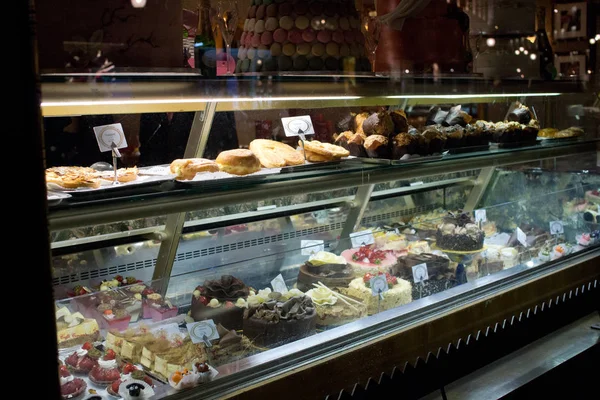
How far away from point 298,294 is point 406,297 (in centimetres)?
48

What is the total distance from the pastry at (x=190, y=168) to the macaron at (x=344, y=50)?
0.61 m

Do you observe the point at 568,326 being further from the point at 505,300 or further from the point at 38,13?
the point at 38,13

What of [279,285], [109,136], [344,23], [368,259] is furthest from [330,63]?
[368,259]

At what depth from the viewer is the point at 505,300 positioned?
2.84 meters

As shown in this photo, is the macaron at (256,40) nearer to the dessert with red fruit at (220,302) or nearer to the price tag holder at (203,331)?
the dessert with red fruit at (220,302)

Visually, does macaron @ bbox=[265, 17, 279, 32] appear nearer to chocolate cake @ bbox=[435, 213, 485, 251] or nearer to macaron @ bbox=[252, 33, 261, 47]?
macaron @ bbox=[252, 33, 261, 47]

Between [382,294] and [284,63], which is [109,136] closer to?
[284,63]

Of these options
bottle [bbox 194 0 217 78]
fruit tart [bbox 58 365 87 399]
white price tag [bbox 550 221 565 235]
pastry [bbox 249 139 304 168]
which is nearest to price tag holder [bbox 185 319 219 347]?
fruit tart [bbox 58 365 87 399]

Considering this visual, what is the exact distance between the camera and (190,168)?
216cm

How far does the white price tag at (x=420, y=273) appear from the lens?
2.82 meters

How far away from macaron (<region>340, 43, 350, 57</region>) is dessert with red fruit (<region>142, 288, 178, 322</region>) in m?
1.08

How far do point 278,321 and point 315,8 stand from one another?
3.69 feet

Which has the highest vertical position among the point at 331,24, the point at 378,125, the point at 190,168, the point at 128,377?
the point at 331,24

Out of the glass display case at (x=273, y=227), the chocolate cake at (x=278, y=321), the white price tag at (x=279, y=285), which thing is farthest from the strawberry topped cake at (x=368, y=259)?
the chocolate cake at (x=278, y=321)
